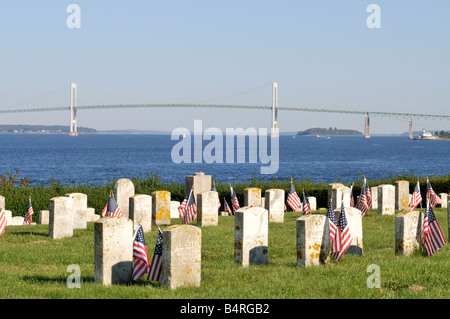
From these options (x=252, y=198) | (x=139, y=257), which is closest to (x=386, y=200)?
(x=252, y=198)

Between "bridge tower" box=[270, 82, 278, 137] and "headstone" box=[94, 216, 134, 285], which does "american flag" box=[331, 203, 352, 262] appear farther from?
"bridge tower" box=[270, 82, 278, 137]

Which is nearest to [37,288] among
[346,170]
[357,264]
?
[357,264]

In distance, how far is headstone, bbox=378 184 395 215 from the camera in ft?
63.1

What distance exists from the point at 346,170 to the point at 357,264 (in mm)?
63165

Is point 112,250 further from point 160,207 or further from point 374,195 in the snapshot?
point 374,195

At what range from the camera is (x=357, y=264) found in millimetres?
10570

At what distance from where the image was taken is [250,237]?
36.8ft

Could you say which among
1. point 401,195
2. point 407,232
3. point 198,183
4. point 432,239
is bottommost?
point 432,239

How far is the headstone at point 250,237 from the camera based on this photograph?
11133 millimetres

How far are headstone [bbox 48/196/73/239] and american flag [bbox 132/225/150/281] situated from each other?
234 inches

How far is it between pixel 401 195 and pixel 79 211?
31.1 feet

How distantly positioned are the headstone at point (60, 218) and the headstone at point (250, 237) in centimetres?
537
